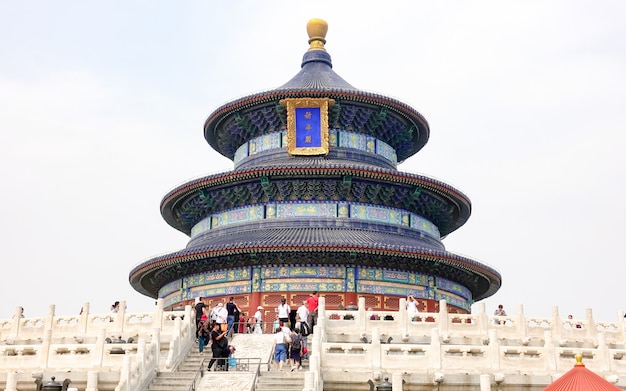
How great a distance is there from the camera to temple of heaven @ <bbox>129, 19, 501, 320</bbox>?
39.2 m

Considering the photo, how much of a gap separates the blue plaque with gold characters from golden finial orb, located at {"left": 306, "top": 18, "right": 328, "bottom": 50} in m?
7.63

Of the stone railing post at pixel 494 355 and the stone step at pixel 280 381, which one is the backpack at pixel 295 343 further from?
the stone railing post at pixel 494 355

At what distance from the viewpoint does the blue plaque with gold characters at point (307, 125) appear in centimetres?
4419

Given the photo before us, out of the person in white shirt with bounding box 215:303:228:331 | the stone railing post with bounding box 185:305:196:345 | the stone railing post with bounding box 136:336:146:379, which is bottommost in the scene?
the stone railing post with bounding box 136:336:146:379

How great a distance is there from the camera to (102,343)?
23000 millimetres

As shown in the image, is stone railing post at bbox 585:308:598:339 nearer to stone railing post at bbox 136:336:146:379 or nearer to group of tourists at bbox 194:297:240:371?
group of tourists at bbox 194:297:240:371

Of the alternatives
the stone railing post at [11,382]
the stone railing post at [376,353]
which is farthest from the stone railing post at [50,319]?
the stone railing post at [376,353]

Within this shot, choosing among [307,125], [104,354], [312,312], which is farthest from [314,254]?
[104,354]

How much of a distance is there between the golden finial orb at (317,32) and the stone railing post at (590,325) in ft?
89.0

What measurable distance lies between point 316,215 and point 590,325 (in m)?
16.5

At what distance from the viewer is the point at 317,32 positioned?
5109cm

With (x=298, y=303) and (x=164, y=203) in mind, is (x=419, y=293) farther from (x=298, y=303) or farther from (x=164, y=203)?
(x=164, y=203)

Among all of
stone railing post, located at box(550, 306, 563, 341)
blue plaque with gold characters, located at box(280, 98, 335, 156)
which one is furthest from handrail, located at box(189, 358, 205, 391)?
blue plaque with gold characters, located at box(280, 98, 335, 156)

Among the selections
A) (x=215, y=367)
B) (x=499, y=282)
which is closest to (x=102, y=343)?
(x=215, y=367)
